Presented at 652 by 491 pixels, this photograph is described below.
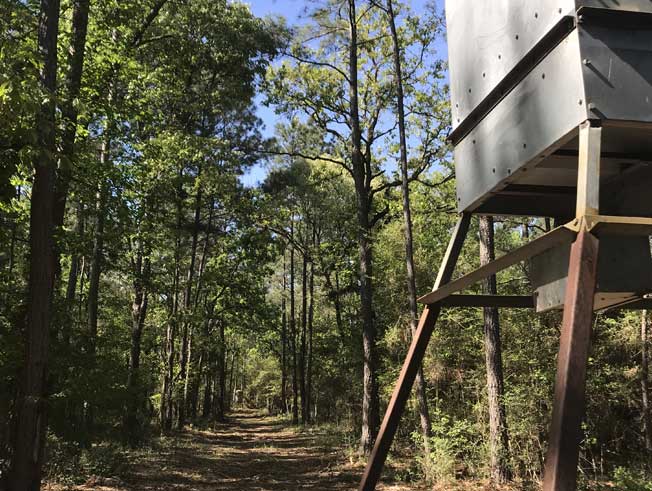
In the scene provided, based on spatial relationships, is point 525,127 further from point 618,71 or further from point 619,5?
point 619,5

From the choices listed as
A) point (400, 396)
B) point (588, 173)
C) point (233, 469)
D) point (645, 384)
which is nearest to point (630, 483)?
point (645, 384)

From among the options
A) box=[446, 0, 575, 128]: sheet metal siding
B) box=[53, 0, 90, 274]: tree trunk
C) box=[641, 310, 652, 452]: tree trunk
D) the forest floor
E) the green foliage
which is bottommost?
the forest floor

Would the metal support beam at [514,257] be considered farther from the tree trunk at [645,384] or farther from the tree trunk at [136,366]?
the tree trunk at [136,366]

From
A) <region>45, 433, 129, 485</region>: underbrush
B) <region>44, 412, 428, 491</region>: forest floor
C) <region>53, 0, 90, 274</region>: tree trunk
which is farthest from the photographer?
<region>44, 412, 428, 491</region>: forest floor

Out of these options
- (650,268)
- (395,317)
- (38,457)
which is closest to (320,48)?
(395,317)

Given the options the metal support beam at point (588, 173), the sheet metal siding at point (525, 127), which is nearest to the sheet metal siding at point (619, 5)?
the sheet metal siding at point (525, 127)

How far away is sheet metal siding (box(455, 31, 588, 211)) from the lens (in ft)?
7.38

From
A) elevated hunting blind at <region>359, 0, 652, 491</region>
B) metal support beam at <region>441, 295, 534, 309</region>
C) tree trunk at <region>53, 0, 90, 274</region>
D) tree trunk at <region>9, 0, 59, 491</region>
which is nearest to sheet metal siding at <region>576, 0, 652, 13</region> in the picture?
elevated hunting blind at <region>359, 0, 652, 491</region>

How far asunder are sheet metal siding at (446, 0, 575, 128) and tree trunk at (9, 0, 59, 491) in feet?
16.5

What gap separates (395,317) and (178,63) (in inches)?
409

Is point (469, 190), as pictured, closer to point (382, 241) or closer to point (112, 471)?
point (112, 471)

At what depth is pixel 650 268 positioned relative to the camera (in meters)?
2.94

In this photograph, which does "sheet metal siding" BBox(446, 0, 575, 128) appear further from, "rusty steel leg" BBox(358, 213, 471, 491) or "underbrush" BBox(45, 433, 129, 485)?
"underbrush" BBox(45, 433, 129, 485)

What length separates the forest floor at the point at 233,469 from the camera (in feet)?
31.6
